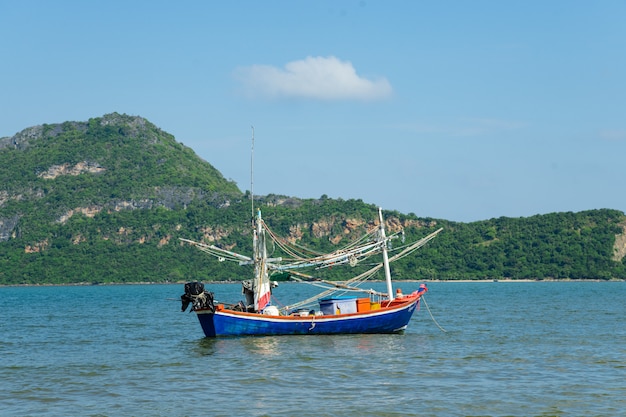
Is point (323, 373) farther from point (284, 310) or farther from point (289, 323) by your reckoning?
point (284, 310)

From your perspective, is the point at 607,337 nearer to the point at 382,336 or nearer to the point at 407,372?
the point at 382,336

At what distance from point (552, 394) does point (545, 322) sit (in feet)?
112

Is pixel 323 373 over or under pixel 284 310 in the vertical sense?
under

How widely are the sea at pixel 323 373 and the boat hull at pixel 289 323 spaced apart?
56 cm

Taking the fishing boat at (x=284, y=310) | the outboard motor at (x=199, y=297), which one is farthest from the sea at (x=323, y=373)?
the outboard motor at (x=199, y=297)

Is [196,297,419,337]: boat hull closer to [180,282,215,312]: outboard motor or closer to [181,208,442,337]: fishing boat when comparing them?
[181,208,442,337]: fishing boat

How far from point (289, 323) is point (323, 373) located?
13.0 meters

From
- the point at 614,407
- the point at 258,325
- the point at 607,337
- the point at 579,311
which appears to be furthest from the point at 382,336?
the point at 579,311

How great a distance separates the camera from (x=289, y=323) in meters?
45.8

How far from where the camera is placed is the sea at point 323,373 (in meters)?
26.5

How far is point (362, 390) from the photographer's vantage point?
29031 millimetres

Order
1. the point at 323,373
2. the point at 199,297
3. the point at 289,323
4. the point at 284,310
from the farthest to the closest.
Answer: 1. the point at 284,310
2. the point at 289,323
3. the point at 199,297
4. the point at 323,373

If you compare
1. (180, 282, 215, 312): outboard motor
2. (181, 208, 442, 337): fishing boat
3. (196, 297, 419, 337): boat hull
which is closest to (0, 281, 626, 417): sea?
(196, 297, 419, 337): boat hull

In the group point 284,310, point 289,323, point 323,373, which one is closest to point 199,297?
point 289,323
